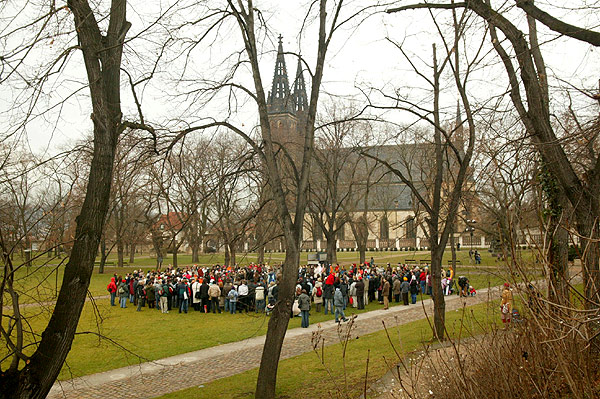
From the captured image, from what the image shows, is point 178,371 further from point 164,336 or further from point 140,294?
point 140,294

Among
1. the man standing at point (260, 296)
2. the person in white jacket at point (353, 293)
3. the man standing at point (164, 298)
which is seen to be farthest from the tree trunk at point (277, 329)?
the person in white jacket at point (353, 293)

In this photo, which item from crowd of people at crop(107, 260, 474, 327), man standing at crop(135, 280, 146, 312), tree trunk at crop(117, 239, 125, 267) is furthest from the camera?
tree trunk at crop(117, 239, 125, 267)

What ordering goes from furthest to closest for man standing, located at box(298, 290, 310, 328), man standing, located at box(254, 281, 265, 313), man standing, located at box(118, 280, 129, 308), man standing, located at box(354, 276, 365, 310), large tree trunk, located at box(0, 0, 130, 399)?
man standing, located at box(118, 280, 129, 308) < man standing, located at box(354, 276, 365, 310) < man standing, located at box(254, 281, 265, 313) < man standing, located at box(298, 290, 310, 328) < large tree trunk, located at box(0, 0, 130, 399)

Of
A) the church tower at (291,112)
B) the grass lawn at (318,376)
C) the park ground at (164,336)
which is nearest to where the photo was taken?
the grass lawn at (318,376)

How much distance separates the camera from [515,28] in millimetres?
8016

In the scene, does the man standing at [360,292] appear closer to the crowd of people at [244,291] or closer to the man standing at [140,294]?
the crowd of people at [244,291]

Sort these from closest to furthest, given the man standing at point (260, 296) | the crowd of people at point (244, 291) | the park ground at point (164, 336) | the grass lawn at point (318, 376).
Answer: the grass lawn at point (318, 376) < the park ground at point (164, 336) < the man standing at point (260, 296) < the crowd of people at point (244, 291)

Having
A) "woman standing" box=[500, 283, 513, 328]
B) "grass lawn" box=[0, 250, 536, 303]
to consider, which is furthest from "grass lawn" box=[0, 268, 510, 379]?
"woman standing" box=[500, 283, 513, 328]

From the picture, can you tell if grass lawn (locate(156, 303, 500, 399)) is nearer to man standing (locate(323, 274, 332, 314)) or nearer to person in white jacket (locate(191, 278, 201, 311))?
man standing (locate(323, 274, 332, 314))

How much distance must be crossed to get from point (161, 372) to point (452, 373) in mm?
9856

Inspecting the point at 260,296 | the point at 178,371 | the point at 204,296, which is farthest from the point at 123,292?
the point at 178,371

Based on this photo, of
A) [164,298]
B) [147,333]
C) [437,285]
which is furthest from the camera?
[164,298]

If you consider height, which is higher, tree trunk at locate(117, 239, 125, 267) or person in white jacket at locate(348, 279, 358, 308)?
tree trunk at locate(117, 239, 125, 267)

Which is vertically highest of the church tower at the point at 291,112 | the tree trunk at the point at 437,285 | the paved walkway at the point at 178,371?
the church tower at the point at 291,112
